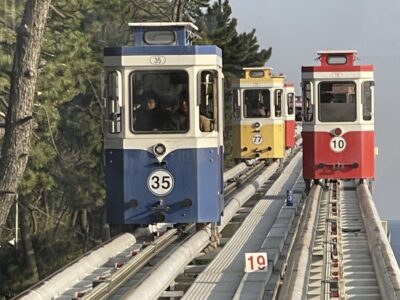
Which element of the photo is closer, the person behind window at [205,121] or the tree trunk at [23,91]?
the tree trunk at [23,91]

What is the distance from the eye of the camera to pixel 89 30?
27.2m

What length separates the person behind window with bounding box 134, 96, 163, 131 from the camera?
1259 centimetres

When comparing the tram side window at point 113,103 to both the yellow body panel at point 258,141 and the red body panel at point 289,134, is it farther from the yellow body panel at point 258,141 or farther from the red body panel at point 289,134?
the red body panel at point 289,134

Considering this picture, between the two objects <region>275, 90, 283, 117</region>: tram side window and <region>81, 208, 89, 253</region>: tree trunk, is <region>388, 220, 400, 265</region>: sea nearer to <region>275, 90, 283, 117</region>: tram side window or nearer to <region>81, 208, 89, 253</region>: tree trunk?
<region>275, 90, 283, 117</region>: tram side window

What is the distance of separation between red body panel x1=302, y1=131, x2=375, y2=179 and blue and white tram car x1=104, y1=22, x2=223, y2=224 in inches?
237

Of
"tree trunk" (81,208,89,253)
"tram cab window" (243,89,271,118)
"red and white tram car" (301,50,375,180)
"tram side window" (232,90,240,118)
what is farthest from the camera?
"tree trunk" (81,208,89,253)

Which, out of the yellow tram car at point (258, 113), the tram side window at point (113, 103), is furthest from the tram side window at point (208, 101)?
the yellow tram car at point (258, 113)

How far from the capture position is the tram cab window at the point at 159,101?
12539 mm

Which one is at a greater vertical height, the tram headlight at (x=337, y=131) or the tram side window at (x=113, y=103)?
the tram side window at (x=113, y=103)

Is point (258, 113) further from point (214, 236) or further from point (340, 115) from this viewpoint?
point (214, 236)

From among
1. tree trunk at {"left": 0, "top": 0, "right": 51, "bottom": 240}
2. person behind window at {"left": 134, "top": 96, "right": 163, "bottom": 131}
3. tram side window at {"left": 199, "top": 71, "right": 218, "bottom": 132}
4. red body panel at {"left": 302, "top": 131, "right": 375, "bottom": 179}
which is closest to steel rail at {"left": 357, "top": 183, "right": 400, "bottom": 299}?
red body panel at {"left": 302, "top": 131, "right": 375, "bottom": 179}

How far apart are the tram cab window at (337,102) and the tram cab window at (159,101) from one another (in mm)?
6076

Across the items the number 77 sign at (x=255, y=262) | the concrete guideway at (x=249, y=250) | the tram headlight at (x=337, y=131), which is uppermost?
the tram headlight at (x=337, y=131)

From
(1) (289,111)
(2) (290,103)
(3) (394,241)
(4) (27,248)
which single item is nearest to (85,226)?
(4) (27,248)
